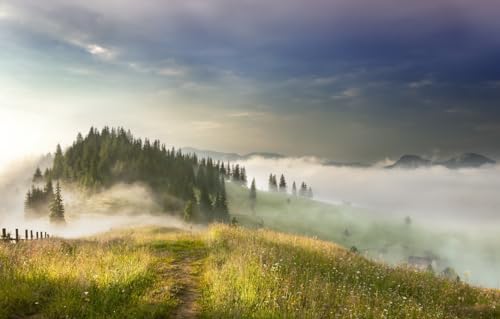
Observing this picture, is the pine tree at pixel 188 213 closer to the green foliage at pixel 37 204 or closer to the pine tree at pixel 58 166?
the green foliage at pixel 37 204

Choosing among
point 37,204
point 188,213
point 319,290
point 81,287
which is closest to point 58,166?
point 37,204

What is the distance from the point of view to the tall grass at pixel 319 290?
9.39m

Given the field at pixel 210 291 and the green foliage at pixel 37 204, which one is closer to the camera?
the field at pixel 210 291

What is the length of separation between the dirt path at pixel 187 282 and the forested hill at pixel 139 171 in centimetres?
10079

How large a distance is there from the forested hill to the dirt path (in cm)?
10079

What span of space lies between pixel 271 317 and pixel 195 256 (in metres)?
10.6

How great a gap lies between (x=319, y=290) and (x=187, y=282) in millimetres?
4549

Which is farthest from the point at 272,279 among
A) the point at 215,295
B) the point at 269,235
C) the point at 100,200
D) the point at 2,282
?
the point at 100,200

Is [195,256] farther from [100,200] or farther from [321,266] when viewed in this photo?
[100,200]

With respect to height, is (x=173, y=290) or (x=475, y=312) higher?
(x=173, y=290)

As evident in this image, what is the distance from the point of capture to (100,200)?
12631 cm

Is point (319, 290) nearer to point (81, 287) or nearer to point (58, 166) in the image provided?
point (81, 287)

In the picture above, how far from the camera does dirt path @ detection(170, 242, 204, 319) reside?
9920mm

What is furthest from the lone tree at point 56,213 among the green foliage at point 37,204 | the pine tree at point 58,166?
the pine tree at point 58,166
